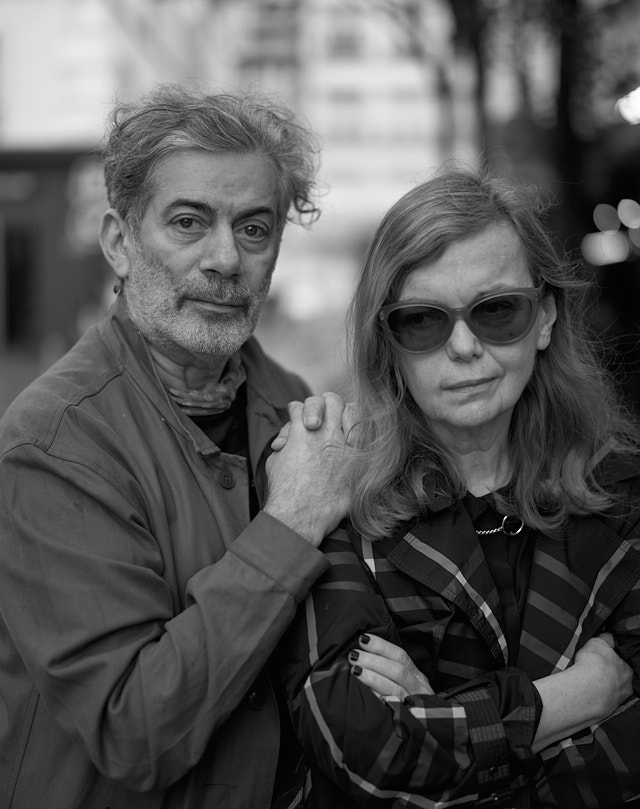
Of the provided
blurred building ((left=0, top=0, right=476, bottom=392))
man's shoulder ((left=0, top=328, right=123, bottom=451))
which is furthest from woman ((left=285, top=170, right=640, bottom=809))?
blurred building ((left=0, top=0, right=476, bottom=392))

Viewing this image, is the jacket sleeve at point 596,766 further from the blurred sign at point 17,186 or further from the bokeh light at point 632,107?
the blurred sign at point 17,186

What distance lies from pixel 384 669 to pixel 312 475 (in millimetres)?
486

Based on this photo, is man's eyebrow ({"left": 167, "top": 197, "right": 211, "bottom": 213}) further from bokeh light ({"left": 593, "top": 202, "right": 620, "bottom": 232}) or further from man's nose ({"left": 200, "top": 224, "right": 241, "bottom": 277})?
bokeh light ({"left": 593, "top": 202, "right": 620, "bottom": 232})

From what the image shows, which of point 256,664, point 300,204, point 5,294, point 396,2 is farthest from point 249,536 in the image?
point 5,294

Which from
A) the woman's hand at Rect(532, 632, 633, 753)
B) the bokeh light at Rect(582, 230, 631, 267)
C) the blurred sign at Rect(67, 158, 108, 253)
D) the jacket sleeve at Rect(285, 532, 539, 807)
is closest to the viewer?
the jacket sleeve at Rect(285, 532, 539, 807)

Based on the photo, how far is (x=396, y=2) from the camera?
6996mm

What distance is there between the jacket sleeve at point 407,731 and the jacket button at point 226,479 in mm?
500

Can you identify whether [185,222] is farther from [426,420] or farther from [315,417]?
[426,420]

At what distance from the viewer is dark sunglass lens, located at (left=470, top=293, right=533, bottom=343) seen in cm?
212

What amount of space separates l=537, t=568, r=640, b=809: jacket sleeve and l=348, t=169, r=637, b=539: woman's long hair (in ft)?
1.45

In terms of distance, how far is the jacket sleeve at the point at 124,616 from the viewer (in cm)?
194

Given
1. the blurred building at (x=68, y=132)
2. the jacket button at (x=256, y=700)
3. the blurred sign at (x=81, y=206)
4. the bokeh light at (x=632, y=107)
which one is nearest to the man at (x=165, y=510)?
the jacket button at (x=256, y=700)

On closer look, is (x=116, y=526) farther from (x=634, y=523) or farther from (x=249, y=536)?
(x=634, y=523)

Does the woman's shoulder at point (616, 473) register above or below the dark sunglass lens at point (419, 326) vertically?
below
